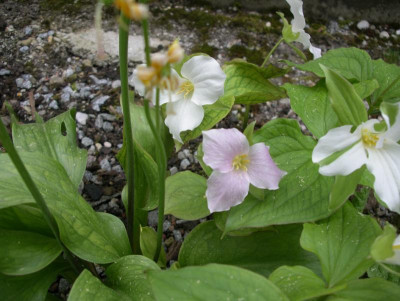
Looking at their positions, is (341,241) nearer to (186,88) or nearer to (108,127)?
(186,88)

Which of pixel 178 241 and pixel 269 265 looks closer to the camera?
pixel 269 265

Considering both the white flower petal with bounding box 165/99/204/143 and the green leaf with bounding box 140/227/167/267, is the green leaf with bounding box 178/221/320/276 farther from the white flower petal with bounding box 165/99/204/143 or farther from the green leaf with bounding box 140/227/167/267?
the white flower petal with bounding box 165/99/204/143

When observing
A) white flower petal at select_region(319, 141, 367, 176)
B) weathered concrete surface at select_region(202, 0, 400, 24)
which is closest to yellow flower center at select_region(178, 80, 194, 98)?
white flower petal at select_region(319, 141, 367, 176)

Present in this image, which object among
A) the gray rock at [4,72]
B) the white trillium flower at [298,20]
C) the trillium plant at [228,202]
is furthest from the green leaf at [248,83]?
the gray rock at [4,72]

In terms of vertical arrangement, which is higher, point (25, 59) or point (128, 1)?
point (128, 1)

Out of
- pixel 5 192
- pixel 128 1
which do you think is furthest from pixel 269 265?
pixel 128 1

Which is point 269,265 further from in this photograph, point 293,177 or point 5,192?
point 5,192
